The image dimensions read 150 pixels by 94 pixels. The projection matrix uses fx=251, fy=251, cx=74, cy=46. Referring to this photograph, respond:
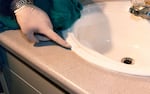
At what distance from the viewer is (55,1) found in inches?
30.7

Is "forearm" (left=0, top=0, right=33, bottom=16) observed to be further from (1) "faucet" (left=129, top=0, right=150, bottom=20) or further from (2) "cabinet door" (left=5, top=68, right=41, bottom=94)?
(1) "faucet" (left=129, top=0, right=150, bottom=20)

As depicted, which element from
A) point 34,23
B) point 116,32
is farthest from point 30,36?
point 116,32

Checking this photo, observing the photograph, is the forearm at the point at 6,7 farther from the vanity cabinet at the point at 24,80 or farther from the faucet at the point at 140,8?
the faucet at the point at 140,8

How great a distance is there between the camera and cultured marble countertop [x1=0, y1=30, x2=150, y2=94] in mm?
582

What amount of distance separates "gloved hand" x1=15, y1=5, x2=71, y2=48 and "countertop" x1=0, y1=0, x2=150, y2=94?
0.08 ft

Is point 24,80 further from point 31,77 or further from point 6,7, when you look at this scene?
point 6,7

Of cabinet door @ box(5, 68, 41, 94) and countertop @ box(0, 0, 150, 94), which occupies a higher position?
countertop @ box(0, 0, 150, 94)

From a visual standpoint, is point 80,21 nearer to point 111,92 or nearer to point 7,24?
point 7,24

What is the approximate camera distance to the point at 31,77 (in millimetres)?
780

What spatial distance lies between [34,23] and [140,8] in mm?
384

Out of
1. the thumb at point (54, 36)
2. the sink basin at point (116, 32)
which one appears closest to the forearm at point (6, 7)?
the thumb at point (54, 36)

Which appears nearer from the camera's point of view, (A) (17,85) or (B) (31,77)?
(B) (31,77)

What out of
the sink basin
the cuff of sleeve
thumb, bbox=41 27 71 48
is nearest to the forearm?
the cuff of sleeve

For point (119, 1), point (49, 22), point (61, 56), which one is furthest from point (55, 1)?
point (119, 1)
